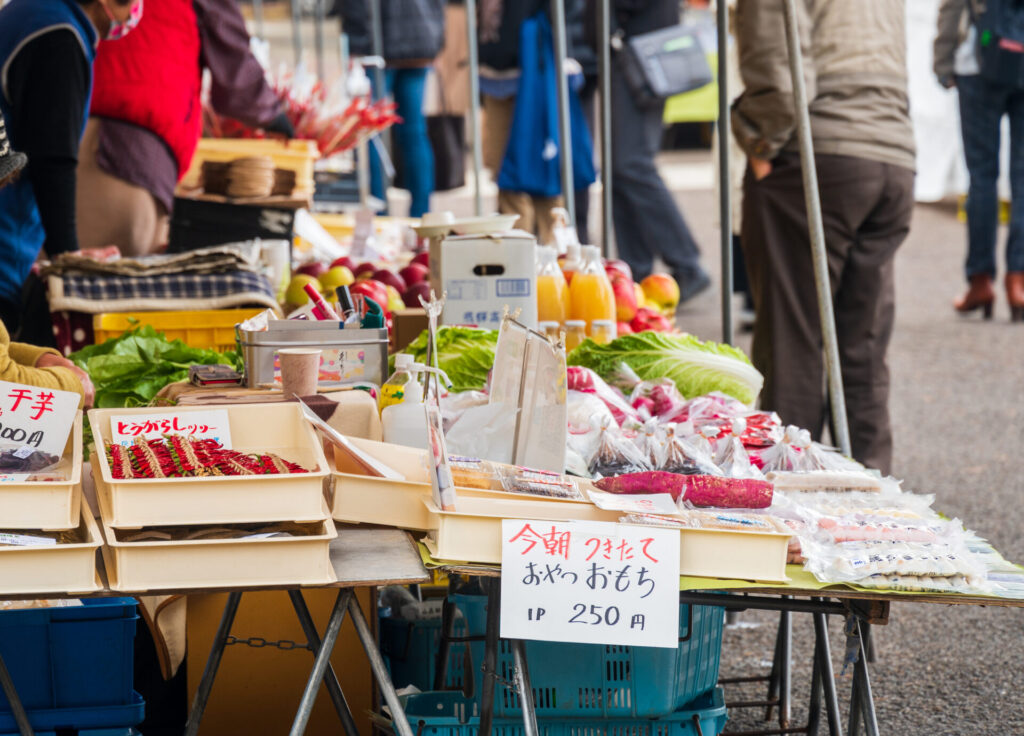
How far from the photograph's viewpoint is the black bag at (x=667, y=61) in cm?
677

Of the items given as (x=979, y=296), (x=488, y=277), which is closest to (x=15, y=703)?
(x=488, y=277)

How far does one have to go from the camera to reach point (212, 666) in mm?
2205

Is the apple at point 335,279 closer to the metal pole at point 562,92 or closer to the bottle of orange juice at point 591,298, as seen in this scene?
the metal pole at point 562,92

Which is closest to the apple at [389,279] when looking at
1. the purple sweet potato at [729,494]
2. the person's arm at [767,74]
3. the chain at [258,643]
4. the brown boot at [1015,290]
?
the person's arm at [767,74]

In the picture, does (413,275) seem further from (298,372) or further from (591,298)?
(298,372)

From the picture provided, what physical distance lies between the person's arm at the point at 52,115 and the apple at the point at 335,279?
739 millimetres

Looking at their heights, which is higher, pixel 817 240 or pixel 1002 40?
pixel 1002 40

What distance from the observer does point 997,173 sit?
7367 mm

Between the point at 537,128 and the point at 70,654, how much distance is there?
5.29 meters

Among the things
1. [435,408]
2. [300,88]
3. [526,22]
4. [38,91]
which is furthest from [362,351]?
[526,22]

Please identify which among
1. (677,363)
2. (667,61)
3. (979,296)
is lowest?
(979,296)

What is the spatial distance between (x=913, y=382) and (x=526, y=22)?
9.13ft

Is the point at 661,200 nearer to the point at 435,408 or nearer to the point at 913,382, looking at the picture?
the point at 913,382

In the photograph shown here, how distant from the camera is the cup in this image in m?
2.28
